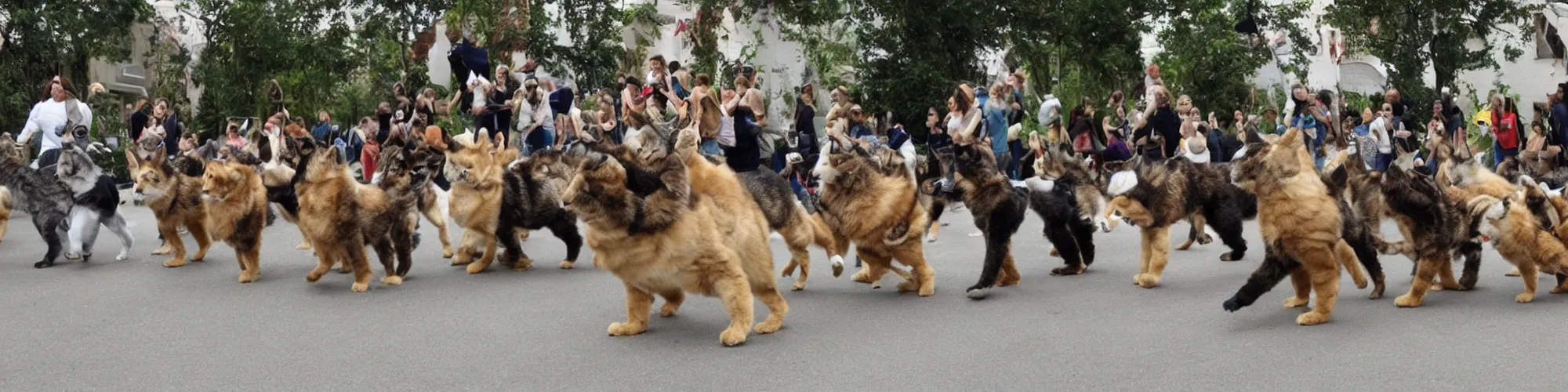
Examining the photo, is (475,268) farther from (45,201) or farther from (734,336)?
(734,336)

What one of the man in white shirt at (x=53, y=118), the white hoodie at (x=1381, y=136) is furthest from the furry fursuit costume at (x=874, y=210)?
the white hoodie at (x=1381, y=136)

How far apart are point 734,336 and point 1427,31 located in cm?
2184

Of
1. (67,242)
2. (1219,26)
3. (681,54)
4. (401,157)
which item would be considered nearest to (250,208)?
(401,157)

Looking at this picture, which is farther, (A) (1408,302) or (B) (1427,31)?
(B) (1427,31)

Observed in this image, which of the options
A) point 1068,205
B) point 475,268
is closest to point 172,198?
point 475,268

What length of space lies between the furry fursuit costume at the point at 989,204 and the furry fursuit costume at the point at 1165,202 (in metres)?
0.70

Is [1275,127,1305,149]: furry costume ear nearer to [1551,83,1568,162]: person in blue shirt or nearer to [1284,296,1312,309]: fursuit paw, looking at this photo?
[1284,296,1312,309]: fursuit paw

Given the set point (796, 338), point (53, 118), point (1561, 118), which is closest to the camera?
point (796, 338)

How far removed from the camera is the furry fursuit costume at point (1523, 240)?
28.3 feet

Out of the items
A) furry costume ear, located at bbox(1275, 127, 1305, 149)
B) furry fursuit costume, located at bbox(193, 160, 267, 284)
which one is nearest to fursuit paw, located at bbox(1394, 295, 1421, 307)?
furry costume ear, located at bbox(1275, 127, 1305, 149)

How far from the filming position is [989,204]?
9.80 meters

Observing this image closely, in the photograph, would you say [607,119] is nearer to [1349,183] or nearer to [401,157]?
[401,157]

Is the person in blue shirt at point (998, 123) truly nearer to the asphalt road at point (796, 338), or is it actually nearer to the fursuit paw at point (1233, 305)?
the asphalt road at point (796, 338)

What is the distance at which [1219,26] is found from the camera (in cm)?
2650
